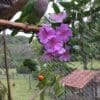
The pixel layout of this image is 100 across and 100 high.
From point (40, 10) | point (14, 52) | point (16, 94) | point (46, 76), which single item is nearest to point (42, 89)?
point (46, 76)

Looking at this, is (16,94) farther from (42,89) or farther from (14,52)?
(42,89)

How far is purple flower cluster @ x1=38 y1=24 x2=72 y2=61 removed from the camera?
42 cm

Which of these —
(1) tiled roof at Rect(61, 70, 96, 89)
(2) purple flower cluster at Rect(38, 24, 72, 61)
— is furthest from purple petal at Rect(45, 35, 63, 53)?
(1) tiled roof at Rect(61, 70, 96, 89)

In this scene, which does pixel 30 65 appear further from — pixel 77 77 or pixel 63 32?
pixel 77 77

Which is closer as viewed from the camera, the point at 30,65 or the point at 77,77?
the point at 30,65

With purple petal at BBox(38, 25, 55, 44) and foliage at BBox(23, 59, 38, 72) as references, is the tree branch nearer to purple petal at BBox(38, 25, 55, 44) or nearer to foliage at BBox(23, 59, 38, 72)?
purple petal at BBox(38, 25, 55, 44)

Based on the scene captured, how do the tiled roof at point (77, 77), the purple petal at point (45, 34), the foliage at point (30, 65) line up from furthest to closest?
the tiled roof at point (77, 77) → the foliage at point (30, 65) → the purple petal at point (45, 34)

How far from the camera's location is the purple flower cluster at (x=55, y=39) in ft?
1.36

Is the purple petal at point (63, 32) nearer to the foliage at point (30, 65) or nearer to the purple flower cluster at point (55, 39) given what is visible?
the purple flower cluster at point (55, 39)

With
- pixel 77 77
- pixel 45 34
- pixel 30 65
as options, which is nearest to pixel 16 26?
pixel 45 34

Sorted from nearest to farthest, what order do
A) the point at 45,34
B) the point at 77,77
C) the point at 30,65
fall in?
the point at 45,34 → the point at 30,65 → the point at 77,77

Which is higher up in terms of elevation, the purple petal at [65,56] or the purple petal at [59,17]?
the purple petal at [59,17]

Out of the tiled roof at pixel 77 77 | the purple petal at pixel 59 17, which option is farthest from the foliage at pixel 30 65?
the tiled roof at pixel 77 77

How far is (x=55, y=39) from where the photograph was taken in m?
0.42
